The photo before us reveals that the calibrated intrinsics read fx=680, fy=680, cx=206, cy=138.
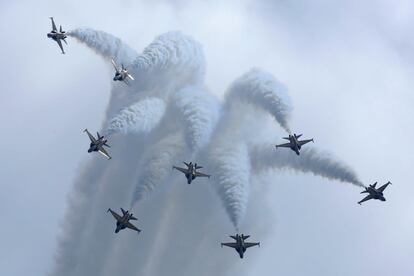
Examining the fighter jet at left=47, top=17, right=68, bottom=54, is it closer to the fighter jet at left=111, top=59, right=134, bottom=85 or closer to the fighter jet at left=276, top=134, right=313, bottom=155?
the fighter jet at left=111, top=59, right=134, bottom=85

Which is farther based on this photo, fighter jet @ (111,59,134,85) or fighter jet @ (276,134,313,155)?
fighter jet @ (111,59,134,85)

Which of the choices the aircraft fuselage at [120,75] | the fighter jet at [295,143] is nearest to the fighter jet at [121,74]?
the aircraft fuselage at [120,75]

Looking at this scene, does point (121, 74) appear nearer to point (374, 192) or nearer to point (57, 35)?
point (57, 35)

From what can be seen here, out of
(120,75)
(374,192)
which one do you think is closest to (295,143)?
(374,192)

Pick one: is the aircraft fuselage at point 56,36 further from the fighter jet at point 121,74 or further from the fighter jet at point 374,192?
the fighter jet at point 374,192

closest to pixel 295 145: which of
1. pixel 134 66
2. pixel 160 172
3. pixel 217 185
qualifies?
pixel 217 185

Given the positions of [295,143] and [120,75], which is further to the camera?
[120,75]

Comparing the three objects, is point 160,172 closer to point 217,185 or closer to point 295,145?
point 217,185

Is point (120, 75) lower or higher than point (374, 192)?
higher

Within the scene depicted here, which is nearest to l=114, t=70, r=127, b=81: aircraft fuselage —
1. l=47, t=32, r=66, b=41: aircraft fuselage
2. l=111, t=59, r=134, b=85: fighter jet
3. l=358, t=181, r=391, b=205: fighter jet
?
l=111, t=59, r=134, b=85: fighter jet

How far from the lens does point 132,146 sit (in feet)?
386

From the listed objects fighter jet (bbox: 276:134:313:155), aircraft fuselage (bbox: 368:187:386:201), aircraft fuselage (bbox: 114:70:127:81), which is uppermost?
aircraft fuselage (bbox: 114:70:127:81)

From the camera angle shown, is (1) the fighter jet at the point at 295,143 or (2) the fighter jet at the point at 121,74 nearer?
(1) the fighter jet at the point at 295,143

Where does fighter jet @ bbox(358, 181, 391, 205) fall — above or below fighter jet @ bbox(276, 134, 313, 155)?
below
